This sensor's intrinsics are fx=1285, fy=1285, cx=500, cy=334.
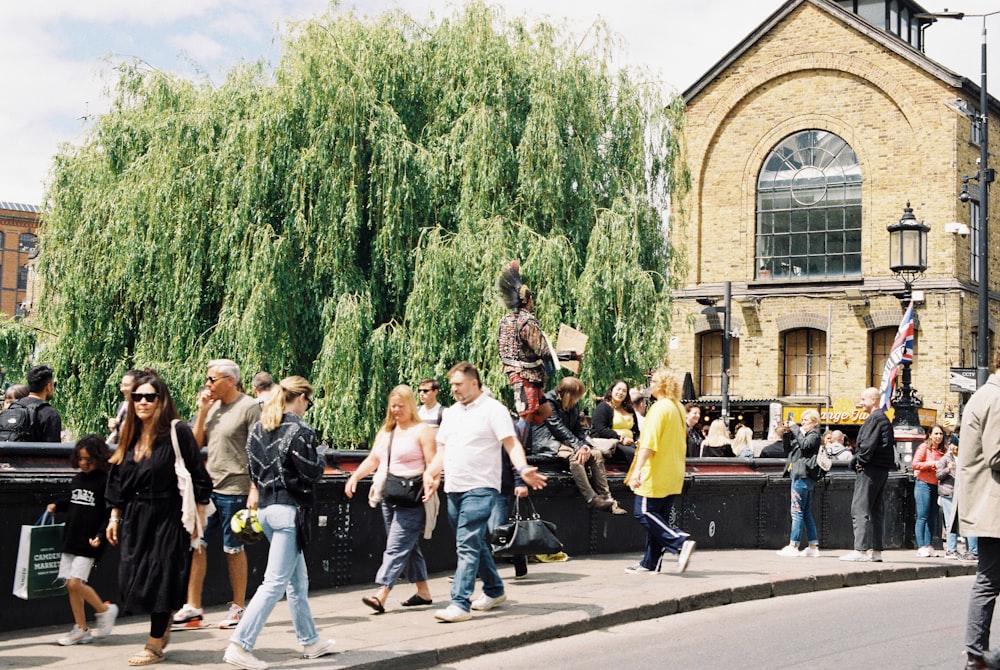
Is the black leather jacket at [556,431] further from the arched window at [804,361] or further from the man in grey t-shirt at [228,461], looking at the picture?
the arched window at [804,361]

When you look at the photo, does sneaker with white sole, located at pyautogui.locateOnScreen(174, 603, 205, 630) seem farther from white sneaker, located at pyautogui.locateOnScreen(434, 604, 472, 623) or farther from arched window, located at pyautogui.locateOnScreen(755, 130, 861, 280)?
arched window, located at pyautogui.locateOnScreen(755, 130, 861, 280)

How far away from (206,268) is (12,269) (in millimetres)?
78905

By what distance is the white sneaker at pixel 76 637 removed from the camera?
8.17 metres

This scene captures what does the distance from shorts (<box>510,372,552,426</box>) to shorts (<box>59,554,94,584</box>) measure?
4.96 metres

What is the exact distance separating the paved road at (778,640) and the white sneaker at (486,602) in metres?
0.72

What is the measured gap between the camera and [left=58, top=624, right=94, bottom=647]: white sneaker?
322 inches

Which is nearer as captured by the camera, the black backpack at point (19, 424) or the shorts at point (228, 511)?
the shorts at point (228, 511)

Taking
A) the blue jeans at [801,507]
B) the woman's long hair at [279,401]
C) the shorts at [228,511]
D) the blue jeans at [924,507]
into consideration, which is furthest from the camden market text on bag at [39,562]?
the blue jeans at [924,507]

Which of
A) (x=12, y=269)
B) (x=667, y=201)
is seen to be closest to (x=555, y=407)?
→ (x=667, y=201)

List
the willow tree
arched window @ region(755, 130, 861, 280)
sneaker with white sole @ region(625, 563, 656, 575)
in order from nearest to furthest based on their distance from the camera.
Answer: sneaker with white sole @ region(625, 563, 656, 575), the willow tree, arched window @ region(755, 130, 861, 280)

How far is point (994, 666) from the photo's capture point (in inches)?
286

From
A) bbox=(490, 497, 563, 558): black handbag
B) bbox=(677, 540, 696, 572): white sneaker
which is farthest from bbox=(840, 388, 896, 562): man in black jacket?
bbox=(490, 497, 563, 558): black handbag

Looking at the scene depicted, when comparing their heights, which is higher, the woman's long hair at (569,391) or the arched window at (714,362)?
the arched window at (714,362)

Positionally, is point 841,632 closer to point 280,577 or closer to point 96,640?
point 280,577
